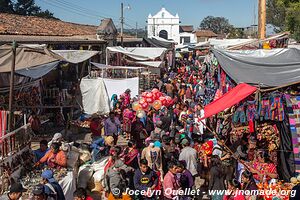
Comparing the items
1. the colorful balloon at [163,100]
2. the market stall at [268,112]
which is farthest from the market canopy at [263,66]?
the colorful balloon at [163,100]

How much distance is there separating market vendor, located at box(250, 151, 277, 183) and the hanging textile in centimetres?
48

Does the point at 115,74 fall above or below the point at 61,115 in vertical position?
above

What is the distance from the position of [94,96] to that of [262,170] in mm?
8903

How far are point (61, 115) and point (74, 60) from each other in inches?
103

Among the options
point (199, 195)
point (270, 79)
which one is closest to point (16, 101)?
point (199, 195)

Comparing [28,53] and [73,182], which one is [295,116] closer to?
[73,182]

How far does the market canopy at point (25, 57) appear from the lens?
22.7 feet

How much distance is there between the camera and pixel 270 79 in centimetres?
739

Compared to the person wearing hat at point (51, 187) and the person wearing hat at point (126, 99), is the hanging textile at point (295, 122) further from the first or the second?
the person wearing hat at point (126, 99)

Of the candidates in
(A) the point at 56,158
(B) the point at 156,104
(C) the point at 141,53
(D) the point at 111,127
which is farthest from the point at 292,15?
(A) the point at 56,158

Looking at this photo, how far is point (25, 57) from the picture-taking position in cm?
711

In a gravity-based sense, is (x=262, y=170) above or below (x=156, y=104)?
below

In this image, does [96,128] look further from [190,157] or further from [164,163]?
[190,157]

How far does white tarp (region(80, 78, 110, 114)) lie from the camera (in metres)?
14.4
